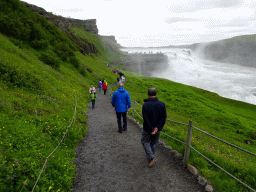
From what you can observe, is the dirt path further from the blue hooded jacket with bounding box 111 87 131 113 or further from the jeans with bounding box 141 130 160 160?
the blue hooded jacket with bounding box 111 87 131 113

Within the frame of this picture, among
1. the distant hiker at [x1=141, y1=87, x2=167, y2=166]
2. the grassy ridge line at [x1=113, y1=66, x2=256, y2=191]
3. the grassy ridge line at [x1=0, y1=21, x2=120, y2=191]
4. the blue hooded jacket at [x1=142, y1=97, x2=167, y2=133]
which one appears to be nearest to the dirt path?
the grassy ridge line at [x1=0, y1=21, x2=120, y2=191]

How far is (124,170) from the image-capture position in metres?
5.80

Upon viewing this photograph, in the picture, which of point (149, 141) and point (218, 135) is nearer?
point (149, 141)

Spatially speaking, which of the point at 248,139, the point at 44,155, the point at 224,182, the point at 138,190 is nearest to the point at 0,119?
the point at 44,155

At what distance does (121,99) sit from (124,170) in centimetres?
389

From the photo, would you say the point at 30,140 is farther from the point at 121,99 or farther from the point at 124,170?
the point at 121,99

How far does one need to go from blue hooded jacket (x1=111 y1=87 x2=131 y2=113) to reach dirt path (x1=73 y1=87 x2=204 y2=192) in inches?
67.0

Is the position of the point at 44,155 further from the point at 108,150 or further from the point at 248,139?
the point at 248,139

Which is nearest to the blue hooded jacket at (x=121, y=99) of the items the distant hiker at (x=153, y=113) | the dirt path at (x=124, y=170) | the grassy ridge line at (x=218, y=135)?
the dirt path at (x=124, y=170)

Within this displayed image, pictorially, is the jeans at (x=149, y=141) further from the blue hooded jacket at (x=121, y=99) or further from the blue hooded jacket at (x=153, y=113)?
the blue hooded jacket at (x=121, y=99)

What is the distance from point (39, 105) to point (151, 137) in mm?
7051

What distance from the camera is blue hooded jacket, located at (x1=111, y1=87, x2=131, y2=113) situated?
8727mm

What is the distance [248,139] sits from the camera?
2328cm

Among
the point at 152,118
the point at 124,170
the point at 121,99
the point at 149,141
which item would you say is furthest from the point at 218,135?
the point at 152,118
